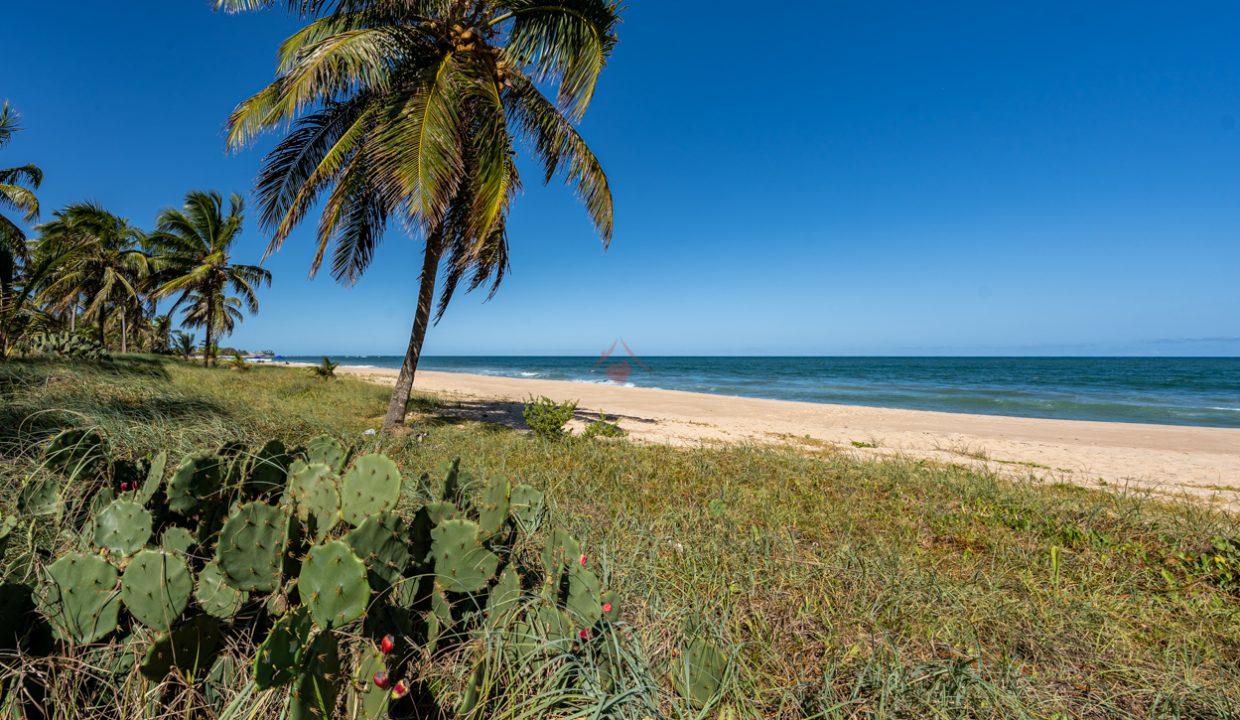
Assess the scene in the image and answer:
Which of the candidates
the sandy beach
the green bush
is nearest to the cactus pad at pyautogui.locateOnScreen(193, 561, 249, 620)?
the sandy beach

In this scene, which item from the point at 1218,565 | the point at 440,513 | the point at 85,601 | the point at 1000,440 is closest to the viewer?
the point at 85,601

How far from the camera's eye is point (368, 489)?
1.83 m

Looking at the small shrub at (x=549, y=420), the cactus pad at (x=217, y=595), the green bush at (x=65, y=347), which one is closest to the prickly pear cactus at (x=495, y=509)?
the cactus pad at (x=217, y=595)

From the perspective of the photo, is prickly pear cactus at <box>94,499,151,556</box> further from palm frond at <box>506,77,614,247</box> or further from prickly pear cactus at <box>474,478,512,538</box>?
palm frond at <box>506,77,614,247</box>

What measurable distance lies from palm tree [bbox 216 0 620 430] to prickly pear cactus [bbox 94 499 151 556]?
4.46 m

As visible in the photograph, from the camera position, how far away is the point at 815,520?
3.64 metres

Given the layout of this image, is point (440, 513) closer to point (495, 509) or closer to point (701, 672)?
point (495, 509)

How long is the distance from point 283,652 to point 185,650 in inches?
21.6

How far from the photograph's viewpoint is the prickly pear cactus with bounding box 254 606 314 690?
1038 millimetres

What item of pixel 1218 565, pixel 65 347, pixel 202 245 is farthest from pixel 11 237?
pixel 1218 565

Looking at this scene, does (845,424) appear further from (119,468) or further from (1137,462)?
(119,468)

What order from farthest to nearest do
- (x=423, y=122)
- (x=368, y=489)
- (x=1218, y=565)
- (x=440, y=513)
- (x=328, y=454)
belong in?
(x=423, y=122) → (x=1218, y=565) → (x=328, y=454) → (x=368, y=489) → (x=440, y=513)

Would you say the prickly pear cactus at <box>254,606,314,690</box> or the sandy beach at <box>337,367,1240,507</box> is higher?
the prickly pear cactus at <box>254,606,314,690</box>

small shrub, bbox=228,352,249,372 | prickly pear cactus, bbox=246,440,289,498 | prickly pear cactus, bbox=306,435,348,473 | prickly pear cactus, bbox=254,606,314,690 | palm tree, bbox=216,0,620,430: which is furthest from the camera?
small shrub, bbox=228,352,249,372
